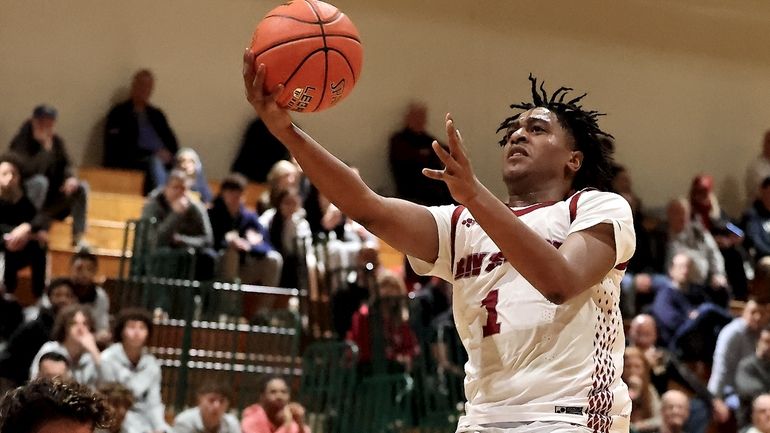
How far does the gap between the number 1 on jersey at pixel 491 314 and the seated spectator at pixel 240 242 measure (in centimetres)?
723

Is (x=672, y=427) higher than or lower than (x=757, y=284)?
lower

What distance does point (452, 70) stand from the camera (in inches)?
602

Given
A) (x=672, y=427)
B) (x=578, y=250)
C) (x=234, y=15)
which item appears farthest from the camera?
(x=234, y=15)

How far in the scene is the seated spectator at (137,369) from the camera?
28.1 feet

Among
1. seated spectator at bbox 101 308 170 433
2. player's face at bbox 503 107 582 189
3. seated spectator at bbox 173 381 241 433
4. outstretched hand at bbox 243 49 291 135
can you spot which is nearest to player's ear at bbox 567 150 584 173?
player's face at bbox 503 107 582 189

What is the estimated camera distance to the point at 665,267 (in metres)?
13.3

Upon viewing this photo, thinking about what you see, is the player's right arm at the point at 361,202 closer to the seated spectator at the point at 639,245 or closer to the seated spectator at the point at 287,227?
the seated spectator at the point at 287,227

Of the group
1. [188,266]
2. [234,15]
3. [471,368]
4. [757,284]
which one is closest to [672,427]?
[757,284]

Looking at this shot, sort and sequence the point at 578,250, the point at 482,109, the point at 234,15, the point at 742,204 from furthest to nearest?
1. the point at 742,204
2. the point at 482,109
3. the point at 234,15
4. the point at 578,250

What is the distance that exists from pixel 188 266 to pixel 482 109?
5.61 meters

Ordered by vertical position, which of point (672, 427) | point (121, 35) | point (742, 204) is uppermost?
point (121, 35)

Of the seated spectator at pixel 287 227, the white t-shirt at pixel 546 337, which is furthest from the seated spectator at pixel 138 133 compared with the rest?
the white t-shirt at pixel 546 337

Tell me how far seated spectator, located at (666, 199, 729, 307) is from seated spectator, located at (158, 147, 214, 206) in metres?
4.62

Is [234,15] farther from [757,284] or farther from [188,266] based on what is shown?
[757,284]
